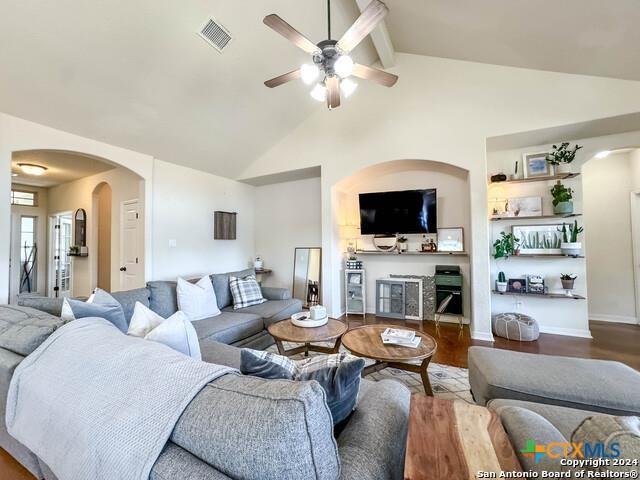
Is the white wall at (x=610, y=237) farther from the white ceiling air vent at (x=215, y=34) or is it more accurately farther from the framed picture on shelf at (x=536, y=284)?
the white ceiling air vent at (x=215, y=34)

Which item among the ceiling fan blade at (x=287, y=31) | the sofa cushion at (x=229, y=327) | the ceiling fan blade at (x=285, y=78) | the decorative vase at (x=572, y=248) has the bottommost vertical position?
the sofa cushion at (x=229, y=327)

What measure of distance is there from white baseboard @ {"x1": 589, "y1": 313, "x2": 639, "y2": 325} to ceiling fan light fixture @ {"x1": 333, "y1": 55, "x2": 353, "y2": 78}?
5.00 m

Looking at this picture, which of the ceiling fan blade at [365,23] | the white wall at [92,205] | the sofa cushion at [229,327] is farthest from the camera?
the white wall at [92,205]

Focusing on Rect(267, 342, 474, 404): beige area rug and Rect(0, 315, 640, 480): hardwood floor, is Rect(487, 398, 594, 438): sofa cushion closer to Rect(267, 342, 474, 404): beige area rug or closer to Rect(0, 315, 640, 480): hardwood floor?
Rect(267, 342, 474, 404): beige area rug

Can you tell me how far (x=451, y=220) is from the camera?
4.13 meters

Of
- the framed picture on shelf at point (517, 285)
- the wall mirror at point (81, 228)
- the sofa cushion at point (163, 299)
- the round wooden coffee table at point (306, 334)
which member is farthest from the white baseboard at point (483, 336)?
the wall mirror at point (81, 228)

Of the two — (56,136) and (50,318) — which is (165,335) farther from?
(56,136)

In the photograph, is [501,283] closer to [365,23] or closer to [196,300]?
[365,23]

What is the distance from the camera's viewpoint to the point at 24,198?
5879 millimetres

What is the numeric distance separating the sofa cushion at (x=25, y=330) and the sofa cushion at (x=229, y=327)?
43.8 inches

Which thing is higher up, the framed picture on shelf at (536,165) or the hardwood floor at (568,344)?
the framed picture on shelf at (536,165)

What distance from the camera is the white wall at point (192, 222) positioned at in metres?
4.12

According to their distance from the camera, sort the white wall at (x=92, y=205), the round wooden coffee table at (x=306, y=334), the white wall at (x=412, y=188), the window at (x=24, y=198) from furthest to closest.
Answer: the window at (x=24, y=198) < the white wall at (x=92, y=205) < the white wall at (x=412, y=188) < the round wooden coffee table at (x=306, y=334)

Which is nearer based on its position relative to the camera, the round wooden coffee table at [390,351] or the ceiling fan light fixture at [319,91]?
the round wooden coffee table at [390,351]
